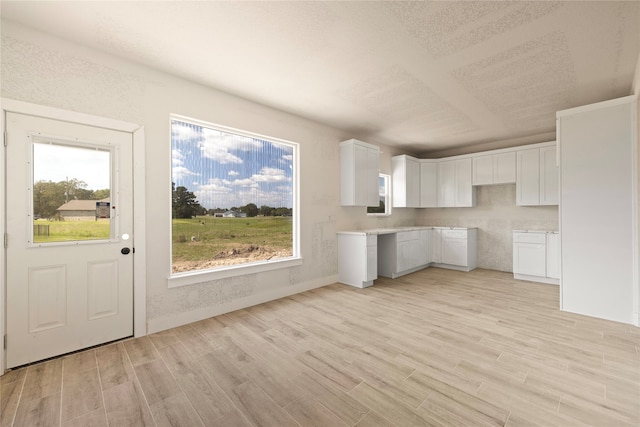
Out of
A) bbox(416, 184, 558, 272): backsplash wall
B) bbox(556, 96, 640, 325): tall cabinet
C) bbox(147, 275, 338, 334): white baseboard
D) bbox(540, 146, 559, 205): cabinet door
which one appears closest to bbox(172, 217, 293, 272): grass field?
bbox(147, 275, 338, 334): white baseboard

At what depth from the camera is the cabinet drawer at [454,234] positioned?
19.1 feet

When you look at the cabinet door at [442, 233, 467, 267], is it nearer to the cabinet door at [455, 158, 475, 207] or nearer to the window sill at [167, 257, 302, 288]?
the cabinet door at [455, 158, 475, 207]

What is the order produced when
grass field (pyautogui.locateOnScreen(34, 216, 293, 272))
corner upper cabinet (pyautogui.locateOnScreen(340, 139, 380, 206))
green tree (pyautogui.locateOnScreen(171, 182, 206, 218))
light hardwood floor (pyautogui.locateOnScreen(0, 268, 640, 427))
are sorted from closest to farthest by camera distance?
1. light hardwood floor (pyautogui.locateOnScreen(0, 268, 640, 427))
2. grass field (pyautogui.locateOnScreen(34, 216, 293, 272))
3. green tree (pyautogui.locateOnScreen(171, 182, 206, 218))
4. corner upper cabinet (pyautogui.locateOnScreen(340, 139, 380, 206))

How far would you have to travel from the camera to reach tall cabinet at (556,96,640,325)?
3100 millimetres

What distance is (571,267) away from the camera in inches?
135

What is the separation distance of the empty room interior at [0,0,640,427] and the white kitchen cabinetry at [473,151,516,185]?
1.37 meters

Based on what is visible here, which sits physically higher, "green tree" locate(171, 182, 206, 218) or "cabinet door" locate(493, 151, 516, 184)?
"cabinet door" locate(493, 151, 516, 184)

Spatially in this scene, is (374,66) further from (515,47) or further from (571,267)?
(571,267)

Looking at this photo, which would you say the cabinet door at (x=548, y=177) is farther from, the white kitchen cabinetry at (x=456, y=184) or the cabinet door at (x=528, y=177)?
the white kitchen cabinetry at (x=456, y=184)

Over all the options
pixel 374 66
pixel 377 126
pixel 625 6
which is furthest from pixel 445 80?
pixel 377 126

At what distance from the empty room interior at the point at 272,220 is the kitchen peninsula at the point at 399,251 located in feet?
0.60

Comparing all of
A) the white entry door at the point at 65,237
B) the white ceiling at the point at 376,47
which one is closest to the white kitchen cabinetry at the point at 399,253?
the white ceiling at the point at 376,47

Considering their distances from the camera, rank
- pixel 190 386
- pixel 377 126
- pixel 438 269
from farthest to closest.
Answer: pixel 438 269, pixel 377 126, pixel 190 386

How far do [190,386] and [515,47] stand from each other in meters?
3.97
